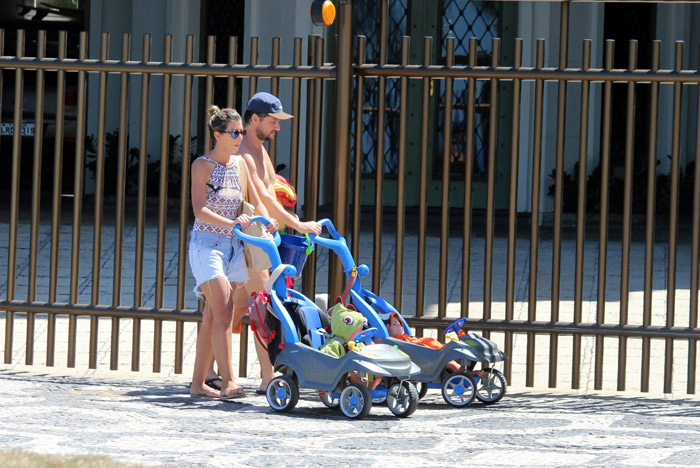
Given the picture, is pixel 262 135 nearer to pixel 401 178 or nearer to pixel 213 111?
pixel 213 111

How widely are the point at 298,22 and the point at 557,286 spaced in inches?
341

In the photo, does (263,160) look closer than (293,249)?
No

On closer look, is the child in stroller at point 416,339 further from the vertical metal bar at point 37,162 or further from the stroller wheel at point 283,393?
the vertical metal bar at point 37,162

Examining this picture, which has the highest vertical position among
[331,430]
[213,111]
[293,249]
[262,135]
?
[213,111]

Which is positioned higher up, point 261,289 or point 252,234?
point 252,234

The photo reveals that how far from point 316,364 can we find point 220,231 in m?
0.94

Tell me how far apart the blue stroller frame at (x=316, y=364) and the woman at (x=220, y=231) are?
0.59ft

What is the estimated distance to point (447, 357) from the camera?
686 cm

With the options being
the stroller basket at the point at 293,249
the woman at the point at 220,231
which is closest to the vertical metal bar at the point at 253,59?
the woman at the point at 220,231

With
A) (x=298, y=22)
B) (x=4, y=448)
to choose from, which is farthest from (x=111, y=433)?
(x=298, y=22)

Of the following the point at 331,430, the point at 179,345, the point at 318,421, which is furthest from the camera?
the point at 179,345

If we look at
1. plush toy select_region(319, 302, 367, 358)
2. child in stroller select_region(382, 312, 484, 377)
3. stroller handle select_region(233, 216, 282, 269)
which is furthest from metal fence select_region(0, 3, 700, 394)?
plush toy select_region(319, 302, 367, 358)

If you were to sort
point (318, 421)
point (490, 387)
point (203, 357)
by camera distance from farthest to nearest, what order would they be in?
point (203, 357) < point (490, 387) < point (318, 421)

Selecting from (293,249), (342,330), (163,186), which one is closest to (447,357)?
(342,330)
